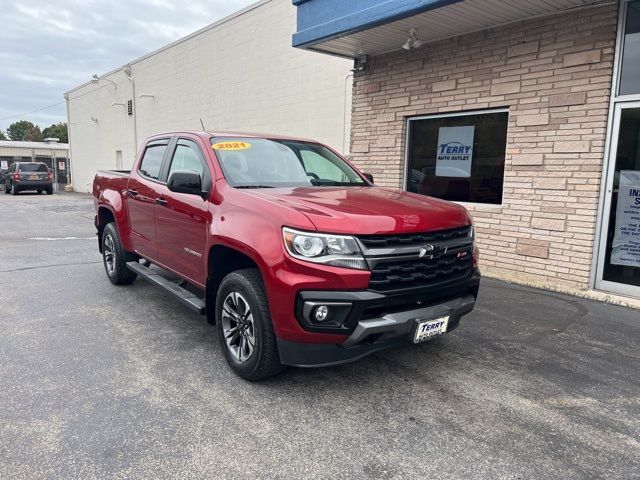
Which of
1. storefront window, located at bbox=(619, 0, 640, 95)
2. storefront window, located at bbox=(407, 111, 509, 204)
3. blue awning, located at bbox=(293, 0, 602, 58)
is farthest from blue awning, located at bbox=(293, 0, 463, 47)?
storefront window, located at bbox=(619, 0, 640, 95)

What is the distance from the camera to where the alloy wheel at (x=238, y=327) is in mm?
3408

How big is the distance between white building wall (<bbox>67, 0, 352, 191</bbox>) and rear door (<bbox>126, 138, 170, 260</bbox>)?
223 inches

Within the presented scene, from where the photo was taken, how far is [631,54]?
219 inches

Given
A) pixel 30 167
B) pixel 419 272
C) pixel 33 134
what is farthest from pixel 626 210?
pixel 33 134

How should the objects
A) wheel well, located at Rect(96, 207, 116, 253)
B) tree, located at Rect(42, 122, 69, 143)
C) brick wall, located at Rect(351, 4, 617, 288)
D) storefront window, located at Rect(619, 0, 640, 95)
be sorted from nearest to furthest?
storefront window, located at Rect(619, 0, 640, 95) < brick wall, located at Rect(351, 4, 617, 288) < wheel well, located at Rect(96, 207, 116, 253) < tree, located at Rect(42, 122, 69, 143)

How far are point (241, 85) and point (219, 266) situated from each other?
11.4 m

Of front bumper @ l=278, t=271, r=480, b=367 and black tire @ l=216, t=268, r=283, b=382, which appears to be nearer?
front bumper @ l=278, t=271, r=480, b=367

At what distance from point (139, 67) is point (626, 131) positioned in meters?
19.9

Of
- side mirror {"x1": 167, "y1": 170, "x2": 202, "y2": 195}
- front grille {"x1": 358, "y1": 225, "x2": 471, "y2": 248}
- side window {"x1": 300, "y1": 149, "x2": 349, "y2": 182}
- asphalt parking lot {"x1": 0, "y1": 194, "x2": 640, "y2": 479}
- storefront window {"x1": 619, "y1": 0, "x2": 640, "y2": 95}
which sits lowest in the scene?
asphalt parking lot {"x1": 0, "y1": 194, "x2": 640, "y2": 479}

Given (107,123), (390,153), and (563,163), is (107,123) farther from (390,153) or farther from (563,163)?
(563,163)

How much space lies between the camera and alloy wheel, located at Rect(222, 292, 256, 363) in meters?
3.41

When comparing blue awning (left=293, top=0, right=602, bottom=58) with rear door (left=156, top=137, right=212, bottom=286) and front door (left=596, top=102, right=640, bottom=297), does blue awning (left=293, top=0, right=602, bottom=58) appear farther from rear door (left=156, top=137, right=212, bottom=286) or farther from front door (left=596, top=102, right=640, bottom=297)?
rear door (left=156, top=137, right=212, bottom=286)

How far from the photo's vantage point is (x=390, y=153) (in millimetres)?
8352

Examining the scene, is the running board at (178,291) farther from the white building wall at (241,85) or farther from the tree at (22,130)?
the tree at (22,130)
